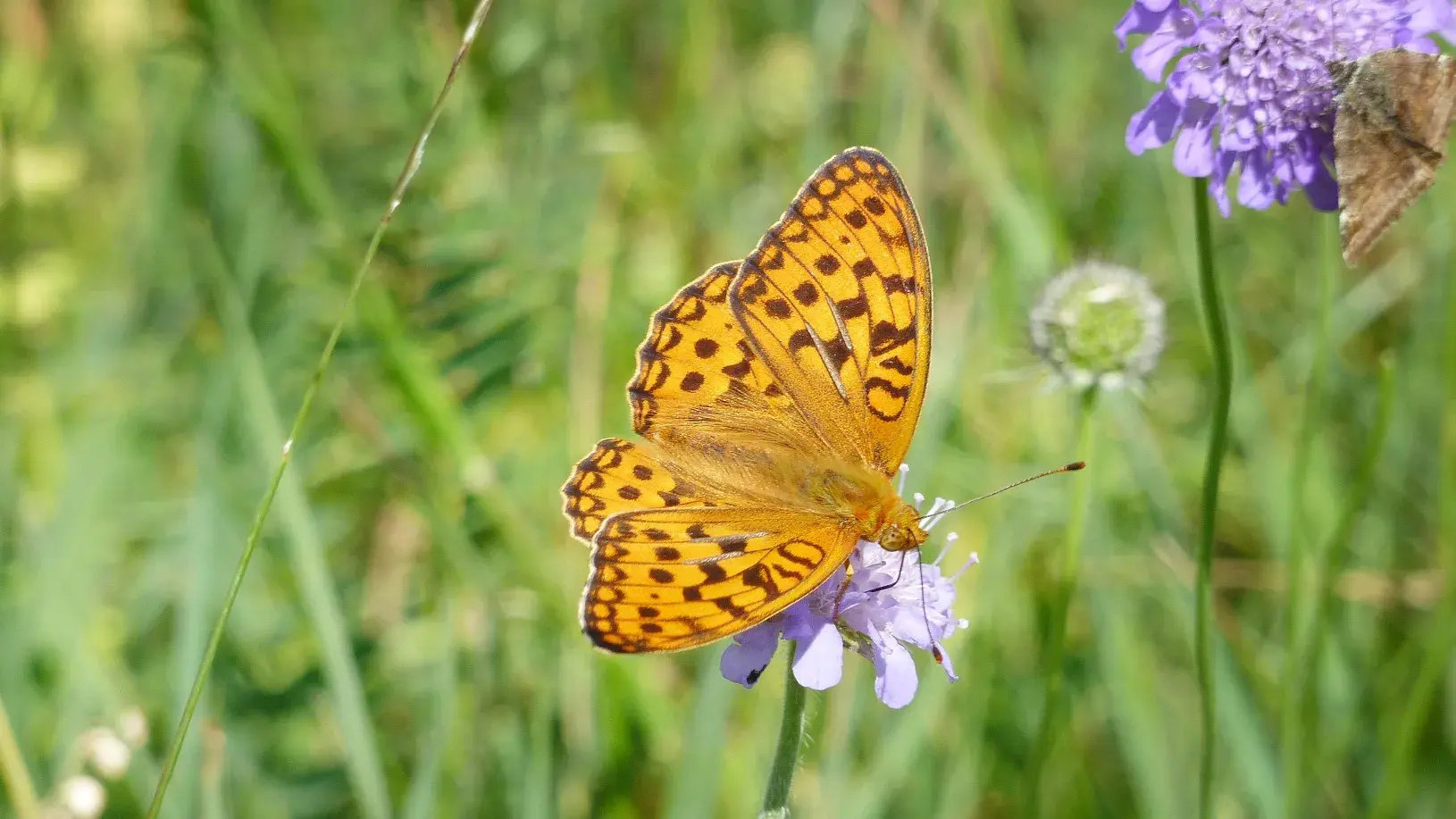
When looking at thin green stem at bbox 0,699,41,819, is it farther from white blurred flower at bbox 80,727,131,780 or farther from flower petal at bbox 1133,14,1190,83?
flower petal at bbox 1133,14,1190,83

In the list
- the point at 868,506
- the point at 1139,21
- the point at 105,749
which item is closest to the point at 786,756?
the point at 868,506

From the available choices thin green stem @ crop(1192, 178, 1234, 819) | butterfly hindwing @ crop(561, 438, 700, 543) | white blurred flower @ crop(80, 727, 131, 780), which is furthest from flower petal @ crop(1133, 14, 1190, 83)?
white blurred flower @ crop(80, 727, 131, 780)

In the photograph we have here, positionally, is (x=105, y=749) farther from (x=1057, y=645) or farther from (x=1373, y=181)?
(x=1373, y=181)

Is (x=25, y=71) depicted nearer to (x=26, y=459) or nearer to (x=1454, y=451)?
(x=26, y=459)

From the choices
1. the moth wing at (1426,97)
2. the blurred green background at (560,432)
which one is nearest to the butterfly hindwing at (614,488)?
the blurred green background at (560,432)

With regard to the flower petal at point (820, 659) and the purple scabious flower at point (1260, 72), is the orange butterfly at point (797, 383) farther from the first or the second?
the purple scabious flower at point (1260, 72)

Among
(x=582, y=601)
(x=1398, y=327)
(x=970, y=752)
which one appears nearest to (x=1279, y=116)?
(x=582, y=601)

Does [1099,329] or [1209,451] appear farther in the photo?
[1099,329]
